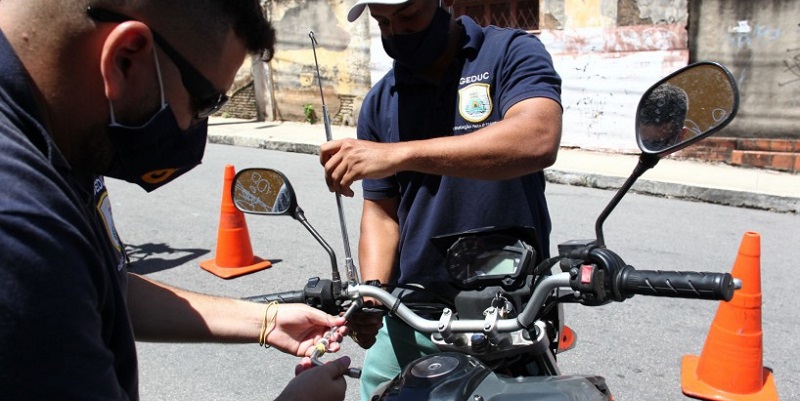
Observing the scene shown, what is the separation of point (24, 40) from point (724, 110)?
5.15 feet

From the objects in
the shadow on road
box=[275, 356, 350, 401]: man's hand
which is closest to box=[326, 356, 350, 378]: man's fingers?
box=[275, 356, 350, 401]: man's hand

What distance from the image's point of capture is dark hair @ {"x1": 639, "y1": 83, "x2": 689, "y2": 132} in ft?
5.85

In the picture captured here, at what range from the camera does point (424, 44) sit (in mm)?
2352

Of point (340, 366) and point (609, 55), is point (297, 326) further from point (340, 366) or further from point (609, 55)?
point (609, 55)

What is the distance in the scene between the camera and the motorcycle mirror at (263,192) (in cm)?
202

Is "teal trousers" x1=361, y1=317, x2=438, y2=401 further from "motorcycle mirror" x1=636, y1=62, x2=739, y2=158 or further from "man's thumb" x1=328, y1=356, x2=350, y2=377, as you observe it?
"motorcycle mirror" x1=636, y1=62, x2=739, y2=158

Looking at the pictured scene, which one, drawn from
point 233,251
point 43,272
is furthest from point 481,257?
point 233,251

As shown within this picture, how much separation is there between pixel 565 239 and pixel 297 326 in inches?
188

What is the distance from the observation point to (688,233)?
6727 millimetres

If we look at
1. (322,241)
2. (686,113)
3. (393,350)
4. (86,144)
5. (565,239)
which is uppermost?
(86,144)

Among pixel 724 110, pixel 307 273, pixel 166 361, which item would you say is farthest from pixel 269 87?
pixel 724 110

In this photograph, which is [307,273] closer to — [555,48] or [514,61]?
[514,61]

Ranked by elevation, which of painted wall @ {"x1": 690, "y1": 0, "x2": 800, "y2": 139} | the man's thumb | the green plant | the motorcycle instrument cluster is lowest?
the green plant

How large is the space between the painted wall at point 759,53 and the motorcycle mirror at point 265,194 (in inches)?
365
